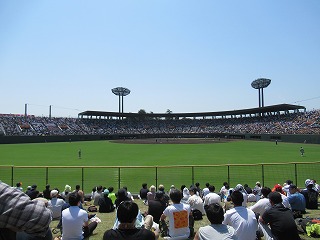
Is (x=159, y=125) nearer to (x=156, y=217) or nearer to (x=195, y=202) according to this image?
(x=195, y=202)

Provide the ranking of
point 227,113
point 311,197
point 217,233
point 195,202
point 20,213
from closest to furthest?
point 20,213
point 217,233
point 195,202
point 311,197
point 227,113

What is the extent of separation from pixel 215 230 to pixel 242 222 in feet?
4.94

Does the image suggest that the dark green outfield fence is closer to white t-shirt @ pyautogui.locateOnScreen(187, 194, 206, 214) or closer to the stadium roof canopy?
white t-shirt @ pyautogui.locateOnScreen(187, 194, 206, 214)

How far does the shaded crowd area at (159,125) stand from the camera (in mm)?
67162

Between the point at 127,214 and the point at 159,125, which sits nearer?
the point at 127,214

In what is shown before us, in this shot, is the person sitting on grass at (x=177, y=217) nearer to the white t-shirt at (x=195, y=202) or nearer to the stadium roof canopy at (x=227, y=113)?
the white t-shirt at (x=195, y=202)

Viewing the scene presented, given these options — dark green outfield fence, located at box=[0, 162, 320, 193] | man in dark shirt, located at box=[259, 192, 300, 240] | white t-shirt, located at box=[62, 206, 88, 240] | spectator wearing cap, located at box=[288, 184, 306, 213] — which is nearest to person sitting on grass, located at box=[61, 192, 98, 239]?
white t-shirt, located at box=[62, 206, 88, 240]

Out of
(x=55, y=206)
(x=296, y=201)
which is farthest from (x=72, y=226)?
(x=296, y=201)

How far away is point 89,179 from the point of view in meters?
18.0

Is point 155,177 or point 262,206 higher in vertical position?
point 262,206

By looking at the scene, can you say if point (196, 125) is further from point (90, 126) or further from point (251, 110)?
point (90, 126)

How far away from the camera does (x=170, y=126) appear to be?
104 metres

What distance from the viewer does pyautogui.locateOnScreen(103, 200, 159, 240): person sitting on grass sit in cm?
317

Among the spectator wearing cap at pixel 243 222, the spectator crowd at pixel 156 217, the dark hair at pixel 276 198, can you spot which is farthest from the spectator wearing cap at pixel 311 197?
the spectator wearing cap at pixel 243 222
